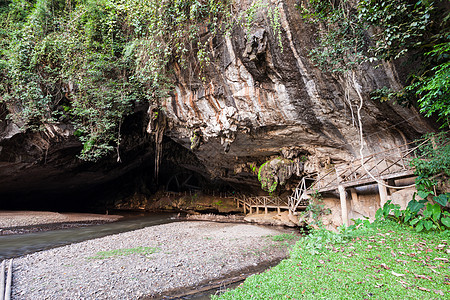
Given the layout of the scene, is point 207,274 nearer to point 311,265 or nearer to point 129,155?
point 311,265

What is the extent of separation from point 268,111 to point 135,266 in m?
7.04

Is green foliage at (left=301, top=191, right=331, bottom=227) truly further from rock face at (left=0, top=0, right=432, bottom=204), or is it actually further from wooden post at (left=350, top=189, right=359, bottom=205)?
wooden post at (left=350, top=189, right=359, bottom=205)

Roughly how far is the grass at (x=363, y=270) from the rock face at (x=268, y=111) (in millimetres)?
3540

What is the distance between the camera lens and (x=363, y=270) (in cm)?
351

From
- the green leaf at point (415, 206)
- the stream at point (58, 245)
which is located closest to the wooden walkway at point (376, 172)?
the green leaf at point (415, 206)

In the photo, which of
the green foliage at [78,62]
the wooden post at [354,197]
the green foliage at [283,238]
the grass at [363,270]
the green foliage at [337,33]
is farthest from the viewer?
the green foliage at [78,62]

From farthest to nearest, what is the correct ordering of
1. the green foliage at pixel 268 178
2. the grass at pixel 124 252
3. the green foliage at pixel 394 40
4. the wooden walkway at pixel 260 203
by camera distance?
the wooden walkway at pixel 260 203
the green foliage at pixel 268 178
the grass at pixel 124 252
the green foliage at pixel 394 40

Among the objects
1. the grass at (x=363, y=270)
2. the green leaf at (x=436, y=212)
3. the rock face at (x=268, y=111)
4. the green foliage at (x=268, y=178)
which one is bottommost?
the grass at (x=363, y=270)

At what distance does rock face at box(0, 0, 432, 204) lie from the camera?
21.3 ft

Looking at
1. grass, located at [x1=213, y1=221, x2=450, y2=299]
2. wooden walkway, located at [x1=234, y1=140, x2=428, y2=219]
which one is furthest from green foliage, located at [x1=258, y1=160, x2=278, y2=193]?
grass, located at [x1=213, y1=221, x2=450, y2=299]

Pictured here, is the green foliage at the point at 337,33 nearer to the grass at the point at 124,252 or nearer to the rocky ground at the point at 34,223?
the grass at the point at 124,252

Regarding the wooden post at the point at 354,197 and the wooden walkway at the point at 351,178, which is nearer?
the wooden walkway at the point at 351,178

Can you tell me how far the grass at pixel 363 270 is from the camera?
9.68 ft

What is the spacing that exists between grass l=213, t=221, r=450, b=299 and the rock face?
354 centimetres
